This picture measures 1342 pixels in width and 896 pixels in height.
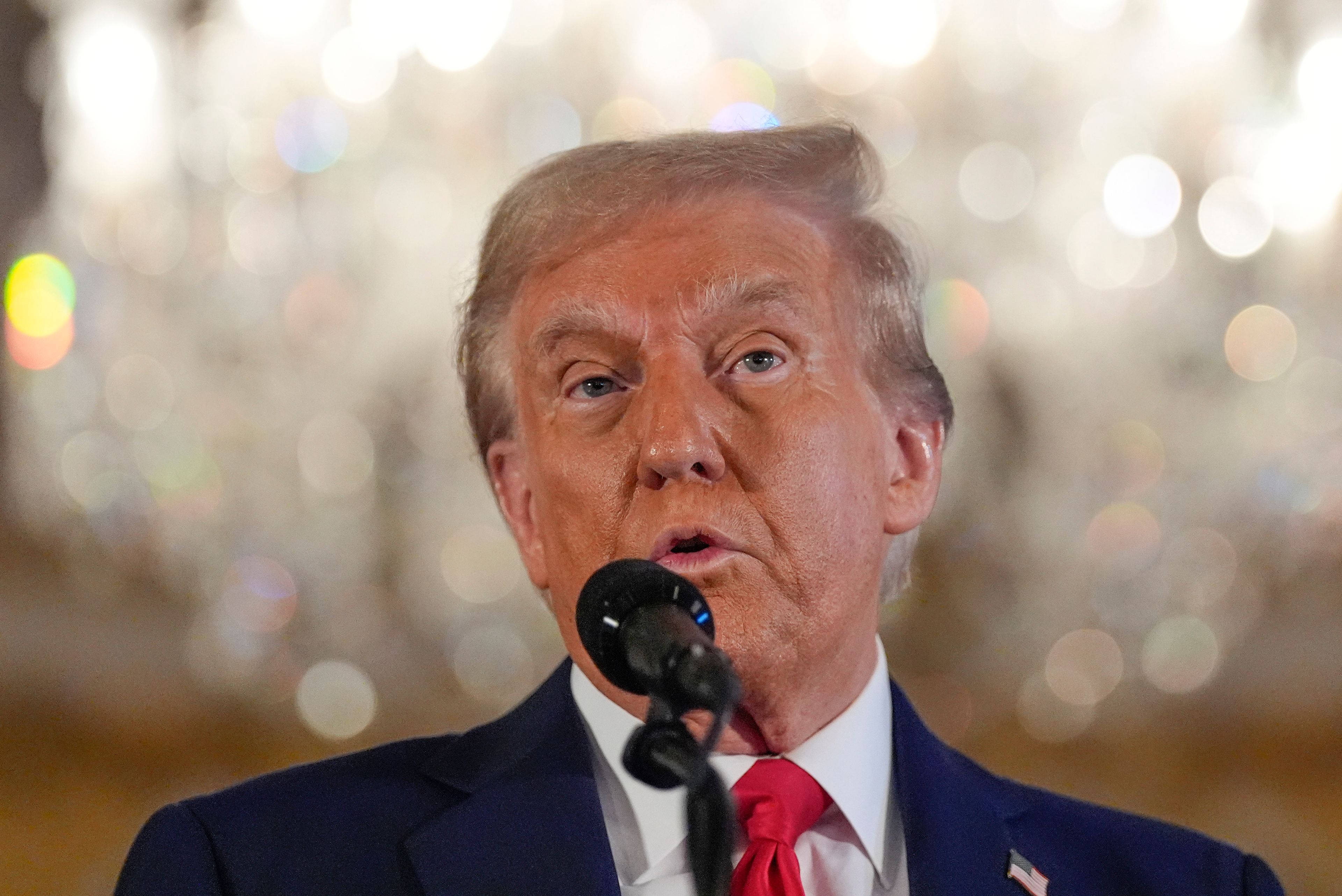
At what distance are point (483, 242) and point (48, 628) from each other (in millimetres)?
4030

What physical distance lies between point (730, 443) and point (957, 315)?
3697 millimetres

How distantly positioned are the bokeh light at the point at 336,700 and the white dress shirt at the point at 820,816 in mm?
3532

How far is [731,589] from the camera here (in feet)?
4.83

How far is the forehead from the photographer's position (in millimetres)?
1581

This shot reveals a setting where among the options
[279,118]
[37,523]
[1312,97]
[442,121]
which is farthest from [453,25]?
[1312,97]

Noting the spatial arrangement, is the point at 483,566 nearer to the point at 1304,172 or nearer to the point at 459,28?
the point at 459,28

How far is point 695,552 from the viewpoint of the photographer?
1.49 m

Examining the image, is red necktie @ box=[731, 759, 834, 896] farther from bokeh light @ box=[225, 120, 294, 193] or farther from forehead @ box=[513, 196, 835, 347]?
bokeh light @ box=[225, 120, 294, 193]

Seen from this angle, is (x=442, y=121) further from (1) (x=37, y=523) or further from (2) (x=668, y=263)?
(2) (x=668, y=263)

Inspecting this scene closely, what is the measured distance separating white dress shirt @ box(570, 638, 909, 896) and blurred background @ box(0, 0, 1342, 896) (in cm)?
308

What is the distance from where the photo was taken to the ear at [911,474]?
170cm

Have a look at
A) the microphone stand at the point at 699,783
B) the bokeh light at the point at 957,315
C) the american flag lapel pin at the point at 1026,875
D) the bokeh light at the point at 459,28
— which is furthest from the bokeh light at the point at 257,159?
the microphone stand at the point at 699,783

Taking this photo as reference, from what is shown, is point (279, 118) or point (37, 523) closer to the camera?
point (279, 118)

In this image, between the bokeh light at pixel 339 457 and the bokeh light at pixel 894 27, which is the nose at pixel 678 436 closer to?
the bokeh light at pixel 894 27
